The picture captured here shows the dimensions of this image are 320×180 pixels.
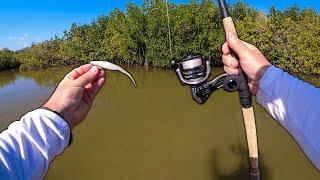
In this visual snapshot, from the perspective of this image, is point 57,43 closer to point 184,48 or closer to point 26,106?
point 184,48

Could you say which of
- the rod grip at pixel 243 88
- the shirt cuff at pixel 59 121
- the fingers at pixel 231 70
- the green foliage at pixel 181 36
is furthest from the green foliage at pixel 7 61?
the shirt cuff at pixel 59 121

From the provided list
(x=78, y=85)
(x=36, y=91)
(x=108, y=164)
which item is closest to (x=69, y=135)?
(x=78, y=85)

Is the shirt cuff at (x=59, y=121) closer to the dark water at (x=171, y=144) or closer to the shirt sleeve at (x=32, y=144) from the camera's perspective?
the shirt sleeve at (x=32, y=144)

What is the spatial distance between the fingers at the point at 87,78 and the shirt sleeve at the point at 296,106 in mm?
709

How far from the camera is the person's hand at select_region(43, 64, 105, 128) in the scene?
1.15 metres

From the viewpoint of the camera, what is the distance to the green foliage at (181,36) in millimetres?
19812

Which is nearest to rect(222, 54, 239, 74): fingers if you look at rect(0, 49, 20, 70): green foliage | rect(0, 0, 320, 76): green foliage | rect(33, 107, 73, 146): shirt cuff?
rect(33, 107, 73, 146): shirt cuff

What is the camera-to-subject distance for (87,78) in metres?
1.34

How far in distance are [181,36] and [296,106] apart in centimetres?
2669

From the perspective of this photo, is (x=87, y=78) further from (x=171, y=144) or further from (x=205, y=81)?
(x=171, y=144)

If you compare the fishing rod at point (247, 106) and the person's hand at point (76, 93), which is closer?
the person's hand at point (76, 93)

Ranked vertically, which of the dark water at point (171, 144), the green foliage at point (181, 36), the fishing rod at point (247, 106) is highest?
the green foliage at point (181, 36)

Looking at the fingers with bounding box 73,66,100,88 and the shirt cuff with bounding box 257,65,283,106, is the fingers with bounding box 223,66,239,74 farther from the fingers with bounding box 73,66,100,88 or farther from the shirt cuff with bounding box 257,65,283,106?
the fingers with bounding box 73,66,100,88

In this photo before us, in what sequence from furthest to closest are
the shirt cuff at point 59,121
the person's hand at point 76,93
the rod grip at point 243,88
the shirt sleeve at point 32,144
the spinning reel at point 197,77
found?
1. the spinning reel at point 197,77
2. the rod grip at point 243,88
3. the person's hand at point 76,93
4. the shirt cuff at point 59,121
5. the shirt sleeve at point 32,144
